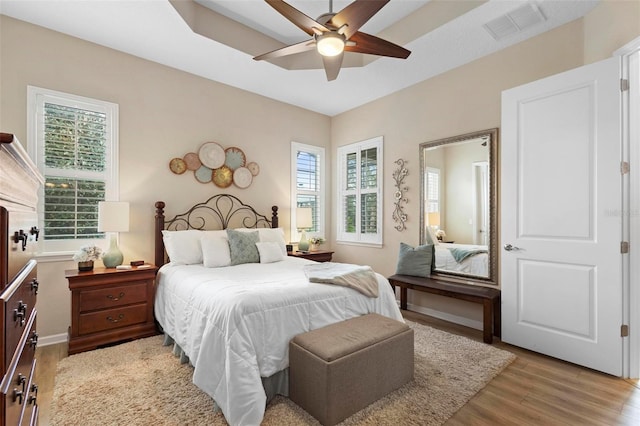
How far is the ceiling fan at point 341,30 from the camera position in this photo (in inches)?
76.9

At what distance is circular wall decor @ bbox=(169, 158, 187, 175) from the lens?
375cm

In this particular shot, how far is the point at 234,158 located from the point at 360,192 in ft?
6.58

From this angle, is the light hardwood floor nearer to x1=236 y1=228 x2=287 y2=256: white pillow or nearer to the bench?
the bench

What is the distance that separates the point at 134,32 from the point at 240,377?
332cm

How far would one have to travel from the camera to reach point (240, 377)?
1797mm

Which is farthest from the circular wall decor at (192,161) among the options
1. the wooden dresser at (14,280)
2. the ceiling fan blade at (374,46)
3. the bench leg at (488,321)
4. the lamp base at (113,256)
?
the bench leg at (488,321)

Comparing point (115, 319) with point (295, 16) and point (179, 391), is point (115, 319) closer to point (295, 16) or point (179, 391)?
point (179, 391)

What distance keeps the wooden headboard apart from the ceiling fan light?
98.7 inches

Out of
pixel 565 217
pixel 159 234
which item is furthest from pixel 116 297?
pixel 565 217

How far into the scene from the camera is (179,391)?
2162mm

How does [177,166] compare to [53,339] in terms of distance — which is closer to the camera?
[53,339]

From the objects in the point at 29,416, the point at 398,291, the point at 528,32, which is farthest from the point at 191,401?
the point at 528,32

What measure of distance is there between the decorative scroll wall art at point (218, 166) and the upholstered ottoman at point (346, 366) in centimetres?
272

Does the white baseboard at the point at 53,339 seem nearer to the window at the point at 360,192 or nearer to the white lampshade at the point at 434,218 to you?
the window at the point at 360,192
